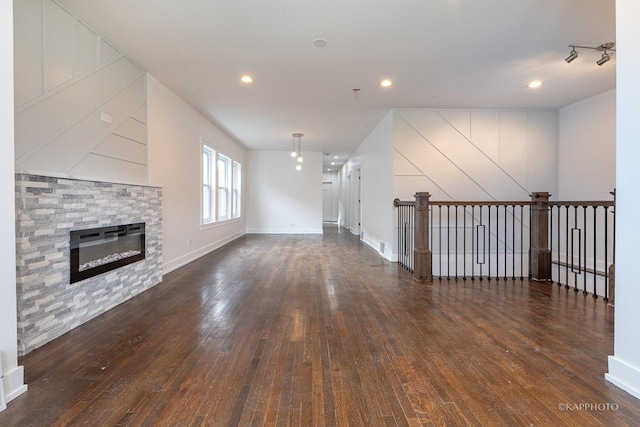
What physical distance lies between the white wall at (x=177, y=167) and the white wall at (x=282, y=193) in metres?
3.52

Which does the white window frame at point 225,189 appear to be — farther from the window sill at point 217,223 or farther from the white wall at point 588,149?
the white wall at point 588,149

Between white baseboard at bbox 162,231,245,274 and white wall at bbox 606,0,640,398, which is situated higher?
white wall at bbox 606,0,640,398

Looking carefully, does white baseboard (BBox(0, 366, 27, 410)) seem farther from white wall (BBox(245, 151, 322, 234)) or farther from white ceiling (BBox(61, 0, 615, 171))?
white wall (BBox(245, 151, 322, 234))

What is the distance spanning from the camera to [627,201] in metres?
1.65

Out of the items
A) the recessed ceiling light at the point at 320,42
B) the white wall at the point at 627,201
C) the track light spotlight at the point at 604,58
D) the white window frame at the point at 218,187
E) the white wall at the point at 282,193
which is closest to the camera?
the white wall at the point at 627,201

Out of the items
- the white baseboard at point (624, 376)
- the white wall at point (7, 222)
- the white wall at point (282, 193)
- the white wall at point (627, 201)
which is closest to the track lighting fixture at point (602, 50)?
the white wall at point (627, 201)

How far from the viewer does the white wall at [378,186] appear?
5586 mm

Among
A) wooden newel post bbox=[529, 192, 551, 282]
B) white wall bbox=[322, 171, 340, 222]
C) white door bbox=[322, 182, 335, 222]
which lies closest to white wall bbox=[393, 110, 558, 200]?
wooden newel post bbox=[529, 192, 551, 282]

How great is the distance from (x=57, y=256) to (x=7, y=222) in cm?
92

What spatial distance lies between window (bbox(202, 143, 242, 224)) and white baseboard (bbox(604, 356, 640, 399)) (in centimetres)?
617

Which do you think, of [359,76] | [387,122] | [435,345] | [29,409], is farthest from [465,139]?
[29,409]

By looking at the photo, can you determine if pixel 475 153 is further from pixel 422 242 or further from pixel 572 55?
pixel 422 242

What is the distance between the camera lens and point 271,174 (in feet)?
32.8

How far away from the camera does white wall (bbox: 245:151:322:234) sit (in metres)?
9.97
